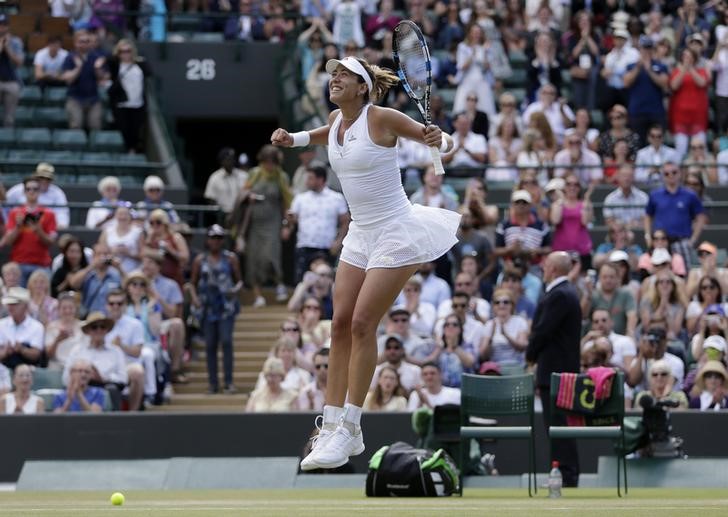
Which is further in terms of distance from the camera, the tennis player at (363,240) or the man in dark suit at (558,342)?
the man in dark suit at (558,342)

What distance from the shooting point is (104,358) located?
15.6m

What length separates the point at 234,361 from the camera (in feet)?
59.1

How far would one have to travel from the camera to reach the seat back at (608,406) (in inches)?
502

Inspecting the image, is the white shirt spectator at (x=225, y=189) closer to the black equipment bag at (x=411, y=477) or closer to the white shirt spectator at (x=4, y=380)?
the white shirt spectator at (x=4, y=380)

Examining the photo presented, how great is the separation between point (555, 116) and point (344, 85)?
11.6m

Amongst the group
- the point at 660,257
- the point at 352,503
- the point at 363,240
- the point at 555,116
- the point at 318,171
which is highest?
the point at 363,240

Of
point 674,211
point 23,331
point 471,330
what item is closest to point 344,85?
point 471,330

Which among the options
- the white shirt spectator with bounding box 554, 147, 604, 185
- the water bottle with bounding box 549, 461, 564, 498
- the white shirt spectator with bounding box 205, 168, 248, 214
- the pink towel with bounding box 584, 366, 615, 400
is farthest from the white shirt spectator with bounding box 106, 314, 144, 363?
the white shirt spectator with bounding box 554, 147, 604, 185

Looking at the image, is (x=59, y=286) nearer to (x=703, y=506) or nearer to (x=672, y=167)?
(x=672, y=167)

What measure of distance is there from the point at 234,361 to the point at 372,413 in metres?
3.46

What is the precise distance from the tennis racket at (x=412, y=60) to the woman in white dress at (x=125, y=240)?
786 centimetres

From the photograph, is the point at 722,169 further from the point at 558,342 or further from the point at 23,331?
the point at 23,331

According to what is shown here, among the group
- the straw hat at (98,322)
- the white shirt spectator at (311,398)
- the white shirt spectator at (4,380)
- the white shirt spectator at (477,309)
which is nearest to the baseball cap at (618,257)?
the white shirt spectator at (477,309)

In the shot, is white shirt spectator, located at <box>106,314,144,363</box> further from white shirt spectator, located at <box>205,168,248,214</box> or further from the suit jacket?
the suit jacket
